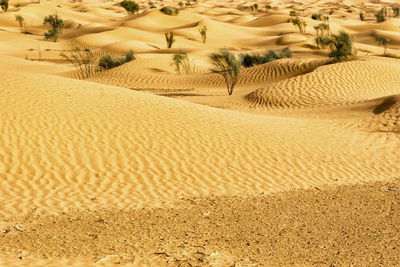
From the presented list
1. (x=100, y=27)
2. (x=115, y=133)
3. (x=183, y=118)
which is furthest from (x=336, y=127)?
(x=100, y=27)

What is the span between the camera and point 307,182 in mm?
9164

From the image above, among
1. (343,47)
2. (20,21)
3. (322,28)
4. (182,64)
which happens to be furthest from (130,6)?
(343,47)

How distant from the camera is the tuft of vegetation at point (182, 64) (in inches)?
1125

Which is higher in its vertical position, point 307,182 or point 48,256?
point 48,256

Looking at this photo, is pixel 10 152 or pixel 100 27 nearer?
pixel 10 152

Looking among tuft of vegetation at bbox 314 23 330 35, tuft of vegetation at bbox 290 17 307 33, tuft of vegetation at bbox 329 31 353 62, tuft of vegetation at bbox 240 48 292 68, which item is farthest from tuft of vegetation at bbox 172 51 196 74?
tuft of vegetation at bbox 290 17 307 33

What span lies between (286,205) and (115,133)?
4.75 metres

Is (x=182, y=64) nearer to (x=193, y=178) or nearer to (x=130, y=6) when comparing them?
(x=193, y=178)

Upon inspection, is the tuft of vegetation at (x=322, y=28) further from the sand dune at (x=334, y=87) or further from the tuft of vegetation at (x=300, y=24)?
the sand dune at (x=334, y=87)

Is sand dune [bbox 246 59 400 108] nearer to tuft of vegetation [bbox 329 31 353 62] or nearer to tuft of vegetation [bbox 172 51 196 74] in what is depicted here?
tuft of vegetation [bbox 329 31 353 62]

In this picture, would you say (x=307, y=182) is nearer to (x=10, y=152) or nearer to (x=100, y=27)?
(x=10, y=152)

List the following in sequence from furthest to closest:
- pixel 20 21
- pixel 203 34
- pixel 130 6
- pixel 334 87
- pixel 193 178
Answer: pixel 130 6
pixel 20 21
pixel 203 34
pixel 334 87
pixel 193 178

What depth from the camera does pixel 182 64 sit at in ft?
96.7

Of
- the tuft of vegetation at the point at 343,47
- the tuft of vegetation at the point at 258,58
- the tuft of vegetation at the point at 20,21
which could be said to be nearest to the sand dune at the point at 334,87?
the tuft of vegetation at the point at 343,47
